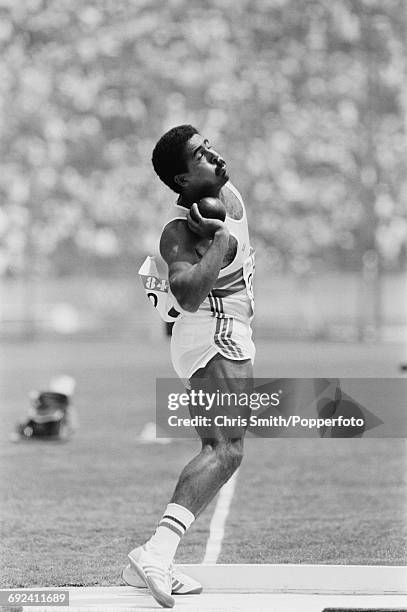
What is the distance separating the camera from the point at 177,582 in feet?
13.3

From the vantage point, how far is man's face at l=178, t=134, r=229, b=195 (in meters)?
3.99

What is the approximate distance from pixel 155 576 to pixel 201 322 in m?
0.87

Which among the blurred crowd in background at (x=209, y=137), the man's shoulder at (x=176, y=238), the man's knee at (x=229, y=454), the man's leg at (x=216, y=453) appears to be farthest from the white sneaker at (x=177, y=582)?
the blurred crowd in background at (x=209, y=137)

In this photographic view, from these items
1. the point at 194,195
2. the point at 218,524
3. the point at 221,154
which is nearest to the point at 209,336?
the point at 194,195

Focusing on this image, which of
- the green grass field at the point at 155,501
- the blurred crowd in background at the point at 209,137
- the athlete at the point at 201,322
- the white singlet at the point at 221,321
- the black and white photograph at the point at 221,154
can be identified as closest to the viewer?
the athlete at the point at 201,322

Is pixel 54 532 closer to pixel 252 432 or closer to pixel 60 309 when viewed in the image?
pixel 252 432

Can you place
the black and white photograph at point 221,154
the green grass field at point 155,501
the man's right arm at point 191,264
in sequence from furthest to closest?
the black and white photograph at point 221,154 → the green grass field at point 155,501 → the man's right arm at point 191,264

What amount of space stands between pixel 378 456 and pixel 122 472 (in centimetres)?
214

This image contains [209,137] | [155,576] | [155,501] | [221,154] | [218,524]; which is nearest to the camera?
[155,576]

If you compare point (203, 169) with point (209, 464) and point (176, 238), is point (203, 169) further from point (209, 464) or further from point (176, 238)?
point (209, 464)

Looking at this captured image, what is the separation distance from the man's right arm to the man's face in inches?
6.5

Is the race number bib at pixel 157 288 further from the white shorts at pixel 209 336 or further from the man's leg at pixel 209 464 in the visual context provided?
the man's leg at pixel 209 464

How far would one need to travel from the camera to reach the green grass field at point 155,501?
5.15 metres

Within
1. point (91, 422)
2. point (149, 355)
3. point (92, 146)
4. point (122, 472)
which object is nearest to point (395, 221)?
point (92, 146)
